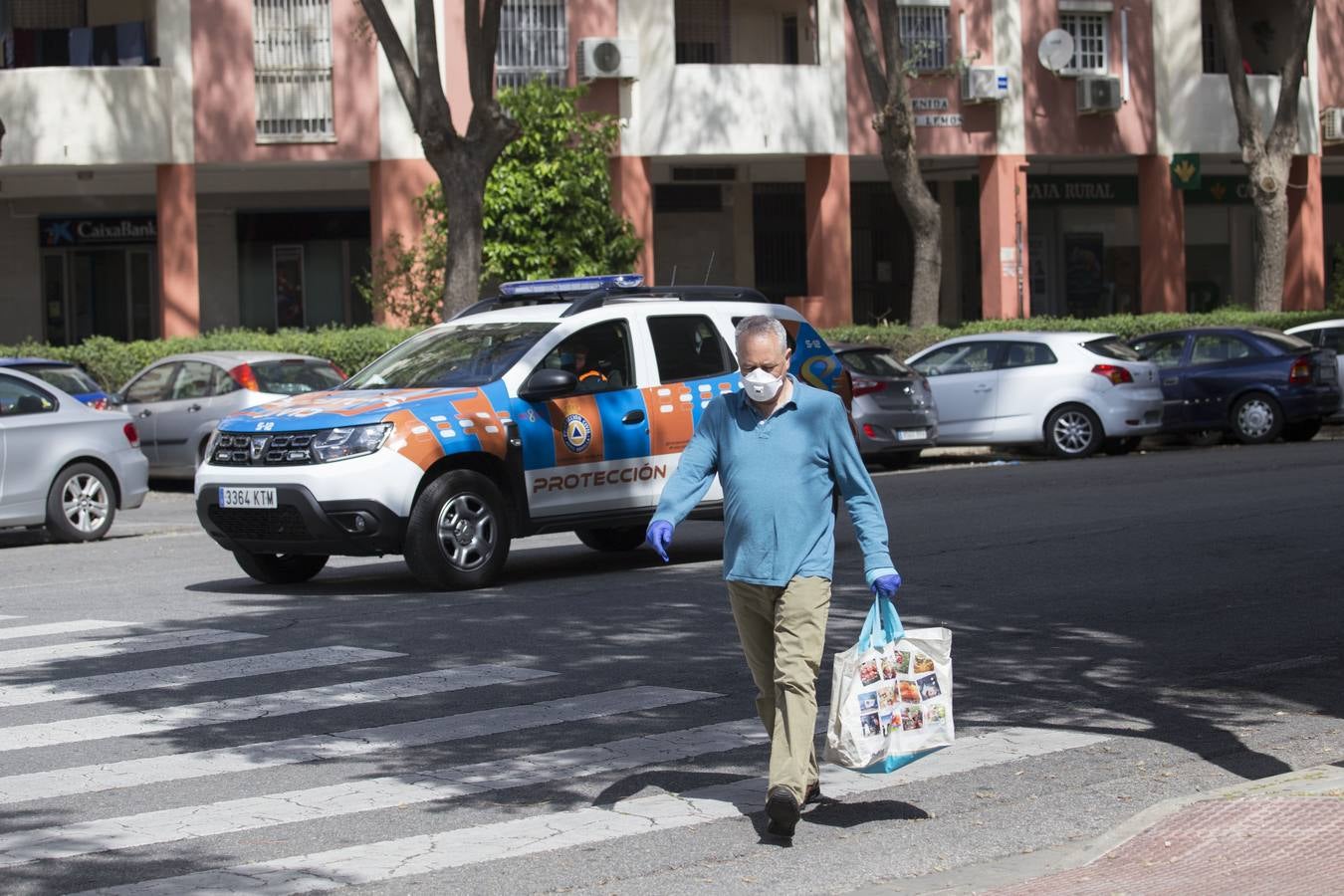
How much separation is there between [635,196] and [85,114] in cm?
908

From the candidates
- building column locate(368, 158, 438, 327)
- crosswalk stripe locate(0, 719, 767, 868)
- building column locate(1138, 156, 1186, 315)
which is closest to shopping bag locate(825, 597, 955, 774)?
crosswalk stripe locate(0, 719, 767, 868)

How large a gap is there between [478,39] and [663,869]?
19.3 meters

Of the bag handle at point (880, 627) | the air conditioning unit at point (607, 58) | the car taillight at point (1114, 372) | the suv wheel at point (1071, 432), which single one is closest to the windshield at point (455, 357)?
the bag handle at point (880, 627)

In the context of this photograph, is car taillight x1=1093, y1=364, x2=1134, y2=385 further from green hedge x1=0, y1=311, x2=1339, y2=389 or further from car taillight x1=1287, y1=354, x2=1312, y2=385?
green hedge x1=0, y1=311, x2=1339, y2=389

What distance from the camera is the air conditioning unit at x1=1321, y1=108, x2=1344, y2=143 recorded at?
40719 mm

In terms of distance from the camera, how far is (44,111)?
30.9m

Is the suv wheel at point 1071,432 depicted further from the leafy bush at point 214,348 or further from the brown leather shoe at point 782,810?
the brown leather shoe at point 782,810

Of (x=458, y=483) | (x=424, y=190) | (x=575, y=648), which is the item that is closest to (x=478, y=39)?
(x=424, y=190)

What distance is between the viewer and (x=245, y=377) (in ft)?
74.8

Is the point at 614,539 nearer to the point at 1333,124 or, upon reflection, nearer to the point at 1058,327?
the point at 1058,327

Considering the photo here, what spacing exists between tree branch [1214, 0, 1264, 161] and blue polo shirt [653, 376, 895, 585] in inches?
1157

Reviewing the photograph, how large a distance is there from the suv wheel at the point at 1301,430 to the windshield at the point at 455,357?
50.9 ft

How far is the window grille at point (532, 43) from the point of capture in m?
33.3

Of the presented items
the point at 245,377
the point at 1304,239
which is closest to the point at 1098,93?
the point at 1304,239
